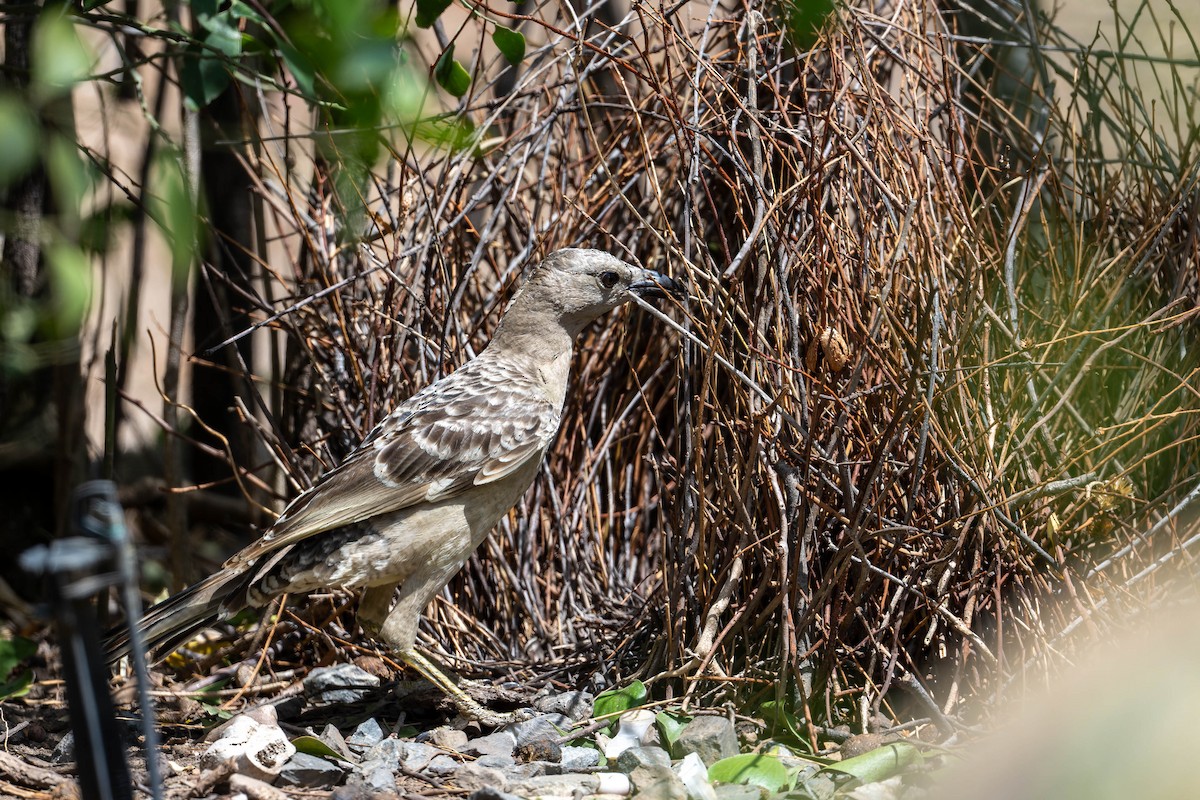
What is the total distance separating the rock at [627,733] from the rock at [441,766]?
1.28 ft

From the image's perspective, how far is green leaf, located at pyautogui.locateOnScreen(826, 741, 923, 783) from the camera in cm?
262

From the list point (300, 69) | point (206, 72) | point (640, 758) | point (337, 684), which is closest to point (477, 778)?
point (640, 758)

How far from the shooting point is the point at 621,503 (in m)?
4.16

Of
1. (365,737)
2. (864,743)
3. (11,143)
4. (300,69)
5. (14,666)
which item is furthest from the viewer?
(14,666)

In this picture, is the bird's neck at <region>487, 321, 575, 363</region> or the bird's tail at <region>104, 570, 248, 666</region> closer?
the bird's tail at <region>104, 570, 248, 666</region>

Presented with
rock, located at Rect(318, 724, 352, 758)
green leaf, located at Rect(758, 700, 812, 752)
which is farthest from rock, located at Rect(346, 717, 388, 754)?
green leaf, located at Rect(758, 700, 812, 752)

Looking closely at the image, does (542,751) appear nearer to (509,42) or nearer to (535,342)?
(535,342)

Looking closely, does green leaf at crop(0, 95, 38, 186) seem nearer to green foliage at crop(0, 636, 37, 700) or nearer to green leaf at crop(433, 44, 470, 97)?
green leaf at crop(433, 44, 470, 97)

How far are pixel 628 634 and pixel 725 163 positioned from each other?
60.0 inches

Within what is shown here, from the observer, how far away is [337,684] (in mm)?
3436

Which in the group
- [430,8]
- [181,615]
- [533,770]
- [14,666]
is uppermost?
[430,8]

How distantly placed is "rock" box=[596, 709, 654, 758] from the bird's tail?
3.76ft

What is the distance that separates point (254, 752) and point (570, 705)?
2.95 feet

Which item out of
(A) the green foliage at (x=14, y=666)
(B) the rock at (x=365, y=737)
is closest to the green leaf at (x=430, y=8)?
(B) the rock at (x=365, y=737)
